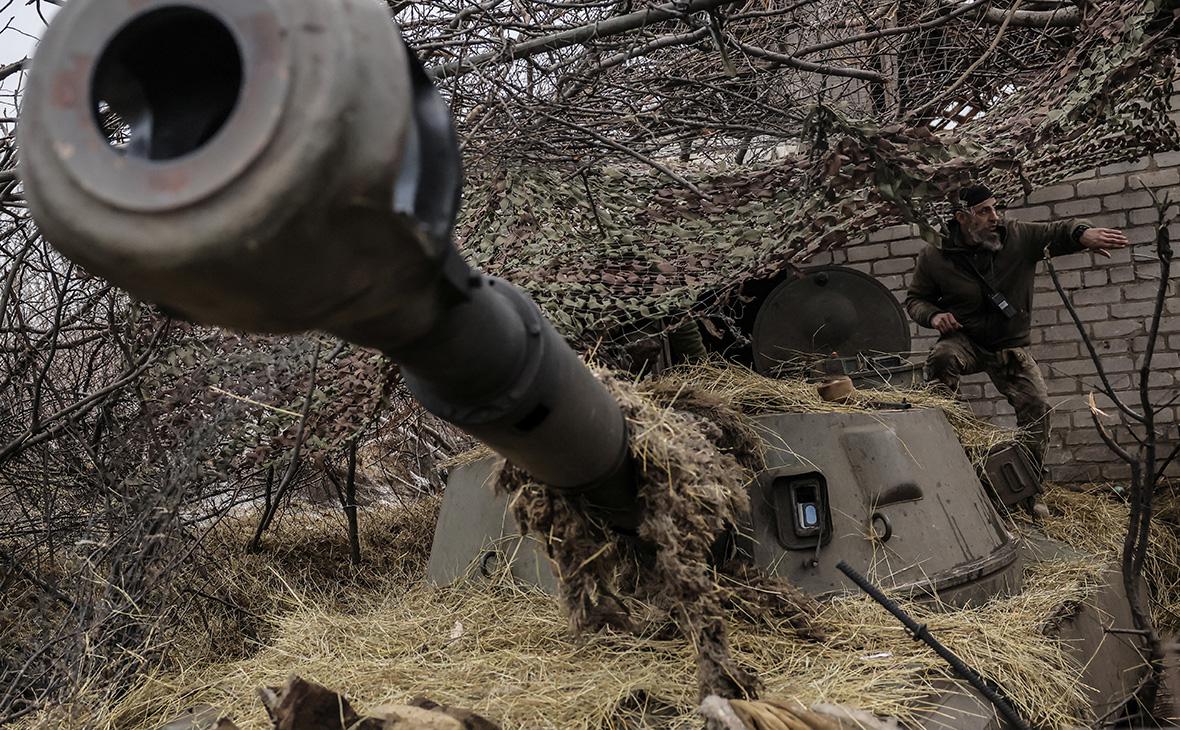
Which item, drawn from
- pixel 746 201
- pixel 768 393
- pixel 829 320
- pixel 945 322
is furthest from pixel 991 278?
pixel 768 393

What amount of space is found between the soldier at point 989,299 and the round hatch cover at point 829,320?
61cm

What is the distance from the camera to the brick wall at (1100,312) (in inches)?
321

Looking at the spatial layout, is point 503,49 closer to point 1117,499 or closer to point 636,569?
point 636,569

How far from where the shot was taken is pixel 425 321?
1652 mm

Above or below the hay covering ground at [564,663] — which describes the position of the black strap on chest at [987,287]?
above

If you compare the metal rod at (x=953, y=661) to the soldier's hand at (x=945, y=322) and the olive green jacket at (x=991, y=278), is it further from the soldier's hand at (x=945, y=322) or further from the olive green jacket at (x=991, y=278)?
the olive green jacket at (x=991, y=278)

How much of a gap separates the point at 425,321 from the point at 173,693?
8.17 feet

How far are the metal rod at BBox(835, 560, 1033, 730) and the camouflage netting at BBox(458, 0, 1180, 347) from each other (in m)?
1.48

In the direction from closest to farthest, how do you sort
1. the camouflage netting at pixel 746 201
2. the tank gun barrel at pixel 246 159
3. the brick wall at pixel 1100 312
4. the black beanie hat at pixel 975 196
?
1. the tank gun barrel at pixel 246 159
2. the camouflage netting at pixel 746 201
3. the black beanie hat at pixel 975 196
4. the brick wall at pixel 1100 312

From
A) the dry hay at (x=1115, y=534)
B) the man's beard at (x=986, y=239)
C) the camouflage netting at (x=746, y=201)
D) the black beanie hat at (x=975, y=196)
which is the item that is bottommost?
the dry hay at (x=1115, y=534)

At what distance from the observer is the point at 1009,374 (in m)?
6.24

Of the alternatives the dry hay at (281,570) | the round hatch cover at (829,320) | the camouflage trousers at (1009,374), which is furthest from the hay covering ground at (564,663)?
the camouflage trousers at (1009,374)

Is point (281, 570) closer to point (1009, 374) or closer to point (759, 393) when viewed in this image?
point (759, 393)

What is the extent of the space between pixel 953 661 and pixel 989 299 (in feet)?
11.6
